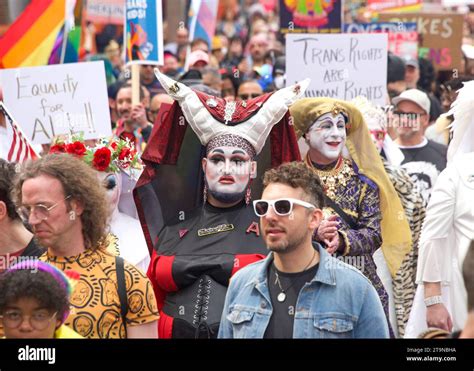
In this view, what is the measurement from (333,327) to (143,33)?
628 cm

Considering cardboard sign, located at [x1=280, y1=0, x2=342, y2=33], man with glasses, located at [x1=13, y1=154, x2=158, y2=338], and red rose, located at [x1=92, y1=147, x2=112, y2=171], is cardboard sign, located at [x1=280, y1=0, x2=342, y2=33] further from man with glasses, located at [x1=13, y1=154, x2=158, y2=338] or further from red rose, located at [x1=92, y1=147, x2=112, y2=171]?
man with glasses, located at [x1=13, y1=154, x2=158, y2=338]

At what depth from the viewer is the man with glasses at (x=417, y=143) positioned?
Answer: 1066cm

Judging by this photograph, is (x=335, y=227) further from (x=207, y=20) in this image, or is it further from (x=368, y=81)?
(x=207, y=20)

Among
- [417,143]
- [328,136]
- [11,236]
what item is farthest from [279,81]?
[11,236]

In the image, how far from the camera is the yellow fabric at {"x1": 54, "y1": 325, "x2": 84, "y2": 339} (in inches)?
210

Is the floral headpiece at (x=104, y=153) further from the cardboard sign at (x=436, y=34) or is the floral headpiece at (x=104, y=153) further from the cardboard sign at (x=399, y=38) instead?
A: the cardboard sign at (x=436, y=34)

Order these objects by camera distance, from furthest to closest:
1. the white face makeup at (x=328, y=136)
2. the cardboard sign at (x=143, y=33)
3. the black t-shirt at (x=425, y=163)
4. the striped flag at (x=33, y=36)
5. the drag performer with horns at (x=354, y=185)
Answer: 1. the cardboard sign at (x=143, y=33)
2. the striped flag at (x=33, y=36)
3. the black t-shirt at (x=425, y=163)
4. the white face makeup at (x=328, y=136)
5. the drag performer with horns at (x=354, y=185)

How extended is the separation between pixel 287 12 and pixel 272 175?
26.5ft

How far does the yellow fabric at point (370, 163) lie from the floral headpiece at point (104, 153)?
1.04 m

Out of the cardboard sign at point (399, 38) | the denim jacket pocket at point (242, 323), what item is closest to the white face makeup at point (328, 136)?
the denim jacket pocket at point (242, 323)

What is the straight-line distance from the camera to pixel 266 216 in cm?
600

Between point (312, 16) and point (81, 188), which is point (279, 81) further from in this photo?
point (81, 188)

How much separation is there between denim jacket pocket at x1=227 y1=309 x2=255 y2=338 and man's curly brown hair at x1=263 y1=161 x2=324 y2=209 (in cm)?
62

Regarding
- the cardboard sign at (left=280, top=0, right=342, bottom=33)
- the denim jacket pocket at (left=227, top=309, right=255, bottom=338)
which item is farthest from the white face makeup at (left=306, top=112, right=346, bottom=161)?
the cardboard sign at (left=280, top=0, right=342, bottom=33)
